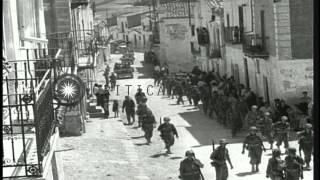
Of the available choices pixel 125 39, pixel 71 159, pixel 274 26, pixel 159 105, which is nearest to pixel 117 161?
pixel 71 159

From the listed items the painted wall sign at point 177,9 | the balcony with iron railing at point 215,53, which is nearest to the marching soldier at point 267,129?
the balcony with iron railing at point 215,53

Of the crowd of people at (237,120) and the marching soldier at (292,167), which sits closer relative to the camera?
the marching soldier at (292,167)

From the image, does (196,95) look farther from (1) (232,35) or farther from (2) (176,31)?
(2) (176,31)

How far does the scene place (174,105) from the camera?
101ft

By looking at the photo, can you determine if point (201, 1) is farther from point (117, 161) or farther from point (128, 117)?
point (117, 161)

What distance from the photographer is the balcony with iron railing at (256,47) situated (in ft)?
84.1

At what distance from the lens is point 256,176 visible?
15898mm

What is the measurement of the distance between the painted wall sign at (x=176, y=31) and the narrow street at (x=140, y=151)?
1793 centimetres

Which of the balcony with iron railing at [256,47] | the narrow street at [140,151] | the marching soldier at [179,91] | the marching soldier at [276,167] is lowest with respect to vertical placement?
the narrow street at [140,151]

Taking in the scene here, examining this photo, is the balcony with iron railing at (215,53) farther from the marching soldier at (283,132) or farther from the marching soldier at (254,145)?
the marching soldier at (254,145)

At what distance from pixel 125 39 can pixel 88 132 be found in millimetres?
54414

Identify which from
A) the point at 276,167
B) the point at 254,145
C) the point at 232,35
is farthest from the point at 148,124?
the point at 232,35

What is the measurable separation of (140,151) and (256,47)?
8075 mm

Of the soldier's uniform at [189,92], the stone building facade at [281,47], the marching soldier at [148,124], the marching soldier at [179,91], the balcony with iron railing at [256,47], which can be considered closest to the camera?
the marching soldier at [148,124]
